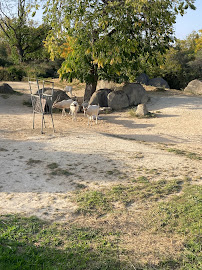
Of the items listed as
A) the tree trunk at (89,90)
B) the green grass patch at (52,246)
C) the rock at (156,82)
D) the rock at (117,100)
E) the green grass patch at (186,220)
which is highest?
the rock at (156,82)

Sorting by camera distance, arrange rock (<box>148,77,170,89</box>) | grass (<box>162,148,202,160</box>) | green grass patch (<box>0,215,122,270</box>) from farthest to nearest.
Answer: rock (<box>148,77,170,89</box>)
grass (<box>162,148,202,160</box>)
green grass patch (<box>0,215,122,270</box>)

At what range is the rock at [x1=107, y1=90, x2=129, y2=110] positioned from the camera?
42.8 feet

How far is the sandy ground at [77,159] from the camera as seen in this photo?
15.0 ft

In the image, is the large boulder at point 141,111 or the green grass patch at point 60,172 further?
the large boulder at point 141,111

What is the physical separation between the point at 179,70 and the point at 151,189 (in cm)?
2008

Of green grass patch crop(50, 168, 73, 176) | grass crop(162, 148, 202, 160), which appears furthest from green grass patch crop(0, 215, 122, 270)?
grass crop(162, 148, 202, 160)

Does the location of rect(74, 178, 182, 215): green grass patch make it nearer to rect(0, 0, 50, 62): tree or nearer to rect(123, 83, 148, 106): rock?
rect(123, 83, 148, 106): rock

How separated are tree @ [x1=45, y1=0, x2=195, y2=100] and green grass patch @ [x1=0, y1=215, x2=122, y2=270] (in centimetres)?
738

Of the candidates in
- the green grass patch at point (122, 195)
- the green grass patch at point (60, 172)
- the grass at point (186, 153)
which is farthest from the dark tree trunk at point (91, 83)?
the green grass patch at point (122, 195)

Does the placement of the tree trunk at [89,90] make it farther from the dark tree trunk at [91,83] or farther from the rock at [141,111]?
the rock at [141,111]

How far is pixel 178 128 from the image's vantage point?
9.98 m

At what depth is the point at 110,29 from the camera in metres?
11.9

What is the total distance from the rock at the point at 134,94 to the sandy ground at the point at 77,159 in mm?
2790

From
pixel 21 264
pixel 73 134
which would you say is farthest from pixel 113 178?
pixel 73 134
